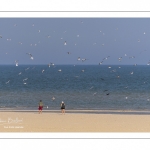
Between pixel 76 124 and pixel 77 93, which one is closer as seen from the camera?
pixel 76 124

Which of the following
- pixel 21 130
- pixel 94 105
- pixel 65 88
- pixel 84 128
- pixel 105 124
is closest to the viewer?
pixel 21 130

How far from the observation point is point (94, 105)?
42750 mm

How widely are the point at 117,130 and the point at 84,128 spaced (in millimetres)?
1712

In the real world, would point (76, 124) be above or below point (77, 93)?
below

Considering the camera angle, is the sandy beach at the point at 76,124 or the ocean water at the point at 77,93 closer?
the sandy beach at the point at 76,124

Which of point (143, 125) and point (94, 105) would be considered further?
point (94, 105)

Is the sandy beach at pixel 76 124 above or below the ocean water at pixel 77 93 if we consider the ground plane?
below

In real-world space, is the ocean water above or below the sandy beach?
above

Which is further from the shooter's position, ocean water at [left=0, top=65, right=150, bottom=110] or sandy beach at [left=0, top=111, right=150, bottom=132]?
ocean water at [left=0, top=65, right=150, bottom=110]
